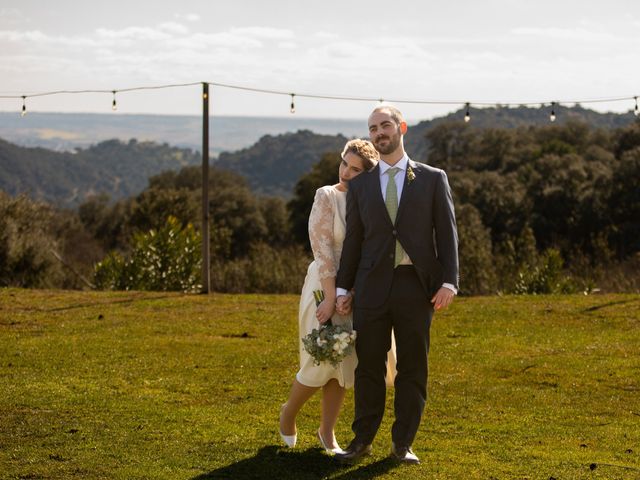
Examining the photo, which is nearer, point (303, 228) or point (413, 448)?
point (413, 448)

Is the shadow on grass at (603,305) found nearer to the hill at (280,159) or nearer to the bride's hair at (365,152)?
the bride's hair at (365,152)

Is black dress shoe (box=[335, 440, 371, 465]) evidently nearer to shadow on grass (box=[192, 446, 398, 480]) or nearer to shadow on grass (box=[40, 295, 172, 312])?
shadow on grass (box=[192, 446, 398, 480])

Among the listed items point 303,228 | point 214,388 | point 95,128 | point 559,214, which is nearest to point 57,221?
point 303,228

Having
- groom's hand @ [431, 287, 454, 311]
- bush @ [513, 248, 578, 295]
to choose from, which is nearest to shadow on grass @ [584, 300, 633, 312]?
bush @ [513, 248, 578, 295]

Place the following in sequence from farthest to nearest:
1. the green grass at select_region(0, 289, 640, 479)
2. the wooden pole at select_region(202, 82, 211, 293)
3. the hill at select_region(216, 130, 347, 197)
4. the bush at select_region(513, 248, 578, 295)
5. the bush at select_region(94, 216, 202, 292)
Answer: the hill at select_region(216, 130, 347, 197)
the bush at select_region(94, 216, 202, 292)
the bush at select_region(513, 248, 578, 295)
the wooden pole at select_region(202, 82, 211, 293)
the green grass at select_region(0, 289, 640, 479)

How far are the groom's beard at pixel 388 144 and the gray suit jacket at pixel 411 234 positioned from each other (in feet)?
0.46

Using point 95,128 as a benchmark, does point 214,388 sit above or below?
below

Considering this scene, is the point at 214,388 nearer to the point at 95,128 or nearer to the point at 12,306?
the point at 12,306

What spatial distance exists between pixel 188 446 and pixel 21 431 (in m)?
1.20

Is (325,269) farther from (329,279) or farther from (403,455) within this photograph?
(403,455)

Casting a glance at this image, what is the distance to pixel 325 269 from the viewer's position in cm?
584

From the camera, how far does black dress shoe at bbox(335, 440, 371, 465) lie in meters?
5.95

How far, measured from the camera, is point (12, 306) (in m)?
13.1

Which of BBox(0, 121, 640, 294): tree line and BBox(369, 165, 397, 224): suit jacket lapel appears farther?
BBox(0, 121, 640, 294): tree line
